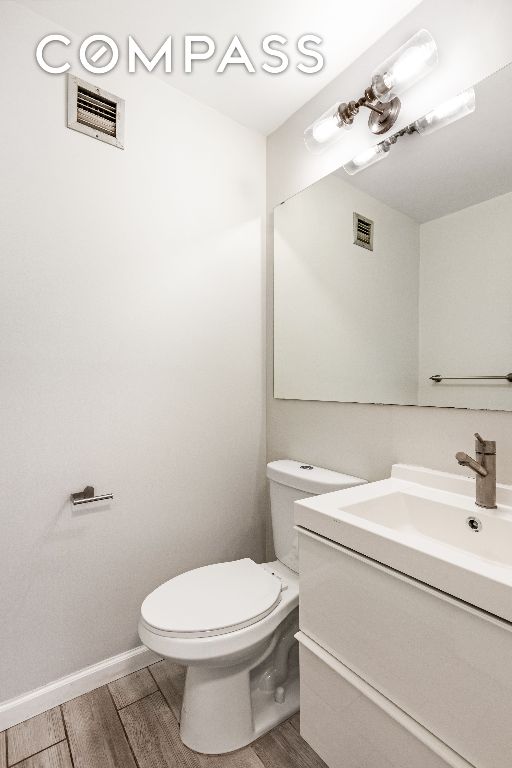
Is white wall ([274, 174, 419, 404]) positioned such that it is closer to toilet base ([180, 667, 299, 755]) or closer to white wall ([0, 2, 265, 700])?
white wall ([0, 2, 265, 700])

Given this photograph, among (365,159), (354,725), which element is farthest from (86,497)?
(365,159)

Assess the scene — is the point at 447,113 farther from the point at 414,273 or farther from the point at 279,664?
the point at 279,664

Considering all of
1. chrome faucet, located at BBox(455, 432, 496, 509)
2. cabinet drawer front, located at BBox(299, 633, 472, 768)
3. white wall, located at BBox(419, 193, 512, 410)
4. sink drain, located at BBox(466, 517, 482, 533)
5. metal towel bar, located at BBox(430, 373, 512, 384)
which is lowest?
cabinet drawer front, located at BBox(299, 633, 472, 768)

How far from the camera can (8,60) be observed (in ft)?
4.08

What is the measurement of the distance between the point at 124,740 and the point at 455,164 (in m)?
2.06

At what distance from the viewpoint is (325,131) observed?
150 centimetres

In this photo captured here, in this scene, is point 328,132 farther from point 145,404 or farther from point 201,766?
point 201,766

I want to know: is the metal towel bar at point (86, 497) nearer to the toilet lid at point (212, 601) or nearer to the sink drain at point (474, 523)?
the toilet lid at point (212, 601)

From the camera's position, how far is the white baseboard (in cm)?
126

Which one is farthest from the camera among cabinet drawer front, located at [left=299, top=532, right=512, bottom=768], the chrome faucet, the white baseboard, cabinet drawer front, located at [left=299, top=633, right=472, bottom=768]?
the white baseboard

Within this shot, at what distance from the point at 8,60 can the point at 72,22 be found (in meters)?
0.28

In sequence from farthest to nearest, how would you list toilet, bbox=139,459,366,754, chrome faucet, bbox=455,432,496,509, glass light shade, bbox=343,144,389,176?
glass light shade, bbox=343,144,389,176, toilet, bbox=139,459,366,754, chrome faucet, bbox=455,432,496,509

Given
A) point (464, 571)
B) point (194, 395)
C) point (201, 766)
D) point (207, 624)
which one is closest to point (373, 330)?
point (194, 395)

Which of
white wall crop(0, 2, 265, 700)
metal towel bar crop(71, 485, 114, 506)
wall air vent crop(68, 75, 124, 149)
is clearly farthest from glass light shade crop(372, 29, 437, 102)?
metal towel bar crop(71, 485, 114, 506)
